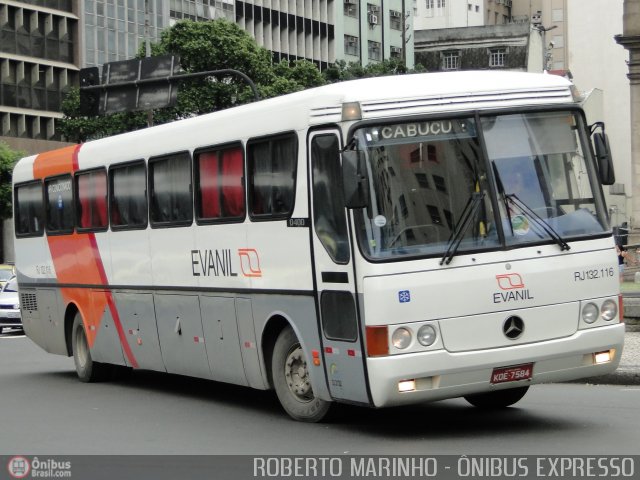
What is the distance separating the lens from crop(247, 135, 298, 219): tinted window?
13.6 metres

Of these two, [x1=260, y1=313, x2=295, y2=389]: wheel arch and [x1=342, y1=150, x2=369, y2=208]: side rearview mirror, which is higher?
[x1=342, y1=150, x2=369, y2=208]: side rearview mirror

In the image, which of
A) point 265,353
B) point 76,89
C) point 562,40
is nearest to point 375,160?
point 265,353

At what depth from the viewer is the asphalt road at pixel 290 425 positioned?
39.6 ft

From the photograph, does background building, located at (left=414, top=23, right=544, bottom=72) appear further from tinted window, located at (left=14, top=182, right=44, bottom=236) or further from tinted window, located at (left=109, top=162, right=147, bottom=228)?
tinted window, located at (left=109, top=162, right=147, bottom=228)

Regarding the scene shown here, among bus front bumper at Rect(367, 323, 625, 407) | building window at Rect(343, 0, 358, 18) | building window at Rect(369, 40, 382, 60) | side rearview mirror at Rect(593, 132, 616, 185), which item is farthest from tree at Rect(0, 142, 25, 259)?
bus front bumper at Rect(367, 323, 625, 407)

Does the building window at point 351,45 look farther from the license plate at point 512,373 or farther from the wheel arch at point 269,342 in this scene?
the license plate at point 512,373

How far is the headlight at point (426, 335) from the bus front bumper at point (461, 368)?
0.30ft

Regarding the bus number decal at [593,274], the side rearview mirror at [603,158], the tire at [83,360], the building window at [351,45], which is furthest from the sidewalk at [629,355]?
the building window at [351,45]

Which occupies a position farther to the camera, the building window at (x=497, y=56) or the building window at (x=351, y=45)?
the building window at (x=497, y=56)

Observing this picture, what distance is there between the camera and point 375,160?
12.3 meters

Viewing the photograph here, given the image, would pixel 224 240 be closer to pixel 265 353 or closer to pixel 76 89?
pixel 265 353

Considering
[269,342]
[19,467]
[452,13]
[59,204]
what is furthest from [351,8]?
[19,467]

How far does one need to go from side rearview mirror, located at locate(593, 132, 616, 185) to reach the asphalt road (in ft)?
6.95

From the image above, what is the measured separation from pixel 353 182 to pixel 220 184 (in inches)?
139
